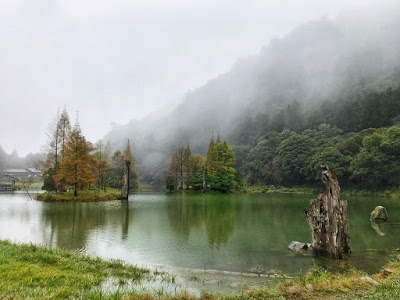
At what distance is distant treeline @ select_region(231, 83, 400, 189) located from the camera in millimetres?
47906

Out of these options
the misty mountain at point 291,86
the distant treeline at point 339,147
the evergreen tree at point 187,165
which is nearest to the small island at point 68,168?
the evergreen tree at point 187,165

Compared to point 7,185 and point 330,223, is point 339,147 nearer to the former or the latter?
point 330,223

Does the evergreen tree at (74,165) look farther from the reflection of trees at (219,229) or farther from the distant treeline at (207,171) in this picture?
the distant treeline at (207,171)

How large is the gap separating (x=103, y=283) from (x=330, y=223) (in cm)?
897

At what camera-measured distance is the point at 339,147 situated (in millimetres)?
59281

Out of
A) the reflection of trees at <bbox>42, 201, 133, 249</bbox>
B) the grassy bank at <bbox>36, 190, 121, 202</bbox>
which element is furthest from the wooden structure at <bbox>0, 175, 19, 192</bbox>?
the reflection of trees at <bbox>42, 201, 133, 249</bbox>

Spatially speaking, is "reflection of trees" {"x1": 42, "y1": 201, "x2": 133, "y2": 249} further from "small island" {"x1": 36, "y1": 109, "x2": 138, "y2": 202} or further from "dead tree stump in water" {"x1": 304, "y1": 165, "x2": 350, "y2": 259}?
"small island" {"x1": 36, "y1": 109, "x2": 138, "y2": 202}

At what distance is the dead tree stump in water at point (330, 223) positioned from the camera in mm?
11211

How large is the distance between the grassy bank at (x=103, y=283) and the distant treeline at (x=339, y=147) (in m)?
47.7

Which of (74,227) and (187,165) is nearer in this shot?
(74,227)

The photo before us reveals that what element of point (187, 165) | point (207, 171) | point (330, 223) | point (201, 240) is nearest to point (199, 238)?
point (201, 240)

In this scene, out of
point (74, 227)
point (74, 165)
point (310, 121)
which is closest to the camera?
point (74, 227)

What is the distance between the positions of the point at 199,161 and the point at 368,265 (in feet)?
192

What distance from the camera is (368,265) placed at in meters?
9.98
